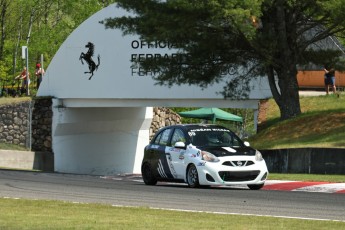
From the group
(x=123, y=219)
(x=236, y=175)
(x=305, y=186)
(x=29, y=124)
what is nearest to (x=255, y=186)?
(x=236, y=175)

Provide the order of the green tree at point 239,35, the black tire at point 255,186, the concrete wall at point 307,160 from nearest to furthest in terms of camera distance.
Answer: the black tire at point 255,186 < the concrete wall at point 307,160 < the green tree at point 239,35

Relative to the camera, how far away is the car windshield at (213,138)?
819 inches

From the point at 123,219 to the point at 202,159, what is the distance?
743 cm

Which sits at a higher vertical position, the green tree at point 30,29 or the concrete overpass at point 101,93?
the green tree at point 30,29

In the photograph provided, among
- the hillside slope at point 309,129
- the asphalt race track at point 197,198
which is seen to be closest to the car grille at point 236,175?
the asphalt race track at point 197,198

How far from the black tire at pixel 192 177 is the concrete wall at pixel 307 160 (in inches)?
254

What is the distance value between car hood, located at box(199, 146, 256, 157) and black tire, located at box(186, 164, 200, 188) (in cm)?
48

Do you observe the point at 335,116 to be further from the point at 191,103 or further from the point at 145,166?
the point at 145,166

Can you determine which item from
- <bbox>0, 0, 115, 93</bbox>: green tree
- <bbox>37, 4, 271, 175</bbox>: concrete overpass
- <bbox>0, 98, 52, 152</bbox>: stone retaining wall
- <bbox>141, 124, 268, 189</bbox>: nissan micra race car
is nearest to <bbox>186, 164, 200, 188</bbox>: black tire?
<bbox>141, 124, 268, 189</bbox>: nissan micra race car

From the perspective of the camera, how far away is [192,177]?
67.1ft

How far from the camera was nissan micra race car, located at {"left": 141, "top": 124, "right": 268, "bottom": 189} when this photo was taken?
780 inches

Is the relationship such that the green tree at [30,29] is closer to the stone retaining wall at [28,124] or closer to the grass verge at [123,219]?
the stone retaining wall at [28,124]

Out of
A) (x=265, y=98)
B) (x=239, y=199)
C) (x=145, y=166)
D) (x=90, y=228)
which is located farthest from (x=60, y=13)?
(x=90, y=228)

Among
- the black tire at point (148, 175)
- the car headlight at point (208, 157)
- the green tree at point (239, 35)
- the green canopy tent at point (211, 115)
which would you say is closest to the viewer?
the car headlight at point (208, 157)
